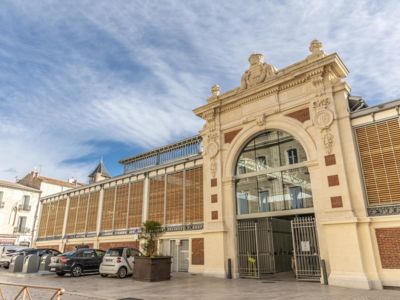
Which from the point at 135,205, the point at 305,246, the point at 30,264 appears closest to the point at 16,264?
the point at 30,264

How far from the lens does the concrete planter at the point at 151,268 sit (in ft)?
37.5

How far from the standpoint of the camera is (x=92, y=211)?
21.4 metres

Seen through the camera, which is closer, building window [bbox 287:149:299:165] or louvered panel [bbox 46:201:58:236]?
building window [bbox 287:149:299:165]

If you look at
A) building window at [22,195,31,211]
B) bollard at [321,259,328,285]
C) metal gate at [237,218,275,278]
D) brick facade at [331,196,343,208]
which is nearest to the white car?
metal gate at [237,218,275,278]

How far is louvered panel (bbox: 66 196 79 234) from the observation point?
74.3 feet

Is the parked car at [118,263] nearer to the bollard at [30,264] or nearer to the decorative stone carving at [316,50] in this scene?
the bollard at [30,264]

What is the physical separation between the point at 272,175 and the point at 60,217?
64.4ft

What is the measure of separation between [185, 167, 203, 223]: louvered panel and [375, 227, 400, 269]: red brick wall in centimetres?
811

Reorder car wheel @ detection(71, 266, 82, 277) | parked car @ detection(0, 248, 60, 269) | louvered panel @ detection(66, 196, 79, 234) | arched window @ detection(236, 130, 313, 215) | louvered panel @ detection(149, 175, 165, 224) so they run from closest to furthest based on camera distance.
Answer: arched window @ detection(236, 130, 313, 215) < car wheel @ detection(71, 266, 82, 277) < louvered panel @ detection(149, 175, 165, 224) < parked car @ detection(0, 248, 60, 269) < louvered panel @ detection(66, 196, 79, 234)

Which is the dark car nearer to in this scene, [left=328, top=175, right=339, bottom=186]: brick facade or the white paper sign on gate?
the white paper sign on gate

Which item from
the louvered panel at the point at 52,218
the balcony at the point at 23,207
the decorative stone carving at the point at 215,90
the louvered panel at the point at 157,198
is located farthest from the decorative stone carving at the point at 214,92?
the balcony at the point at 23,207

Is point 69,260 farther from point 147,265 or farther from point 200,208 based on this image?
point 200,208

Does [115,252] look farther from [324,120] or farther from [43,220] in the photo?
[43,220]

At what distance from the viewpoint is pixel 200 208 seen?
1512cm
